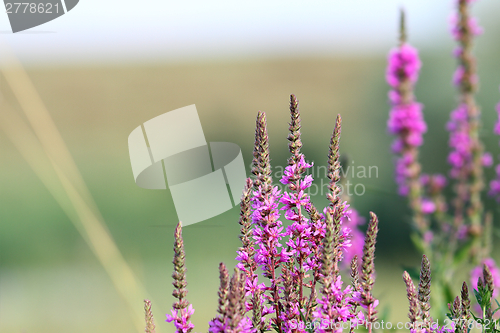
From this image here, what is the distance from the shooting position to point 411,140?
3227 mm

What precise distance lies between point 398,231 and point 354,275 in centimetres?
950

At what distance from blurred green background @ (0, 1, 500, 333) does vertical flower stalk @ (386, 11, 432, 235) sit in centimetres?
257

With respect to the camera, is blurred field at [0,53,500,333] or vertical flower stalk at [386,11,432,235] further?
blurred field at [0,53,500,333]

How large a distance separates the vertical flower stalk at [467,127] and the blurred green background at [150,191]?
9.40 feet

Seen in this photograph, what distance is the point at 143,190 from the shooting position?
30.6ft

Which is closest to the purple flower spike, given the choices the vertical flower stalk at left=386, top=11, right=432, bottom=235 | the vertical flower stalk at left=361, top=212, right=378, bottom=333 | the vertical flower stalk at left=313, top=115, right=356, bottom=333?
the vertical flower stalk at left=386, top=11, right=432, bottom=235

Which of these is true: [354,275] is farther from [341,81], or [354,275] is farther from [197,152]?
[341,81]

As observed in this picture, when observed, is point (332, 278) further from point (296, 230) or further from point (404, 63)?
point (404, 63)

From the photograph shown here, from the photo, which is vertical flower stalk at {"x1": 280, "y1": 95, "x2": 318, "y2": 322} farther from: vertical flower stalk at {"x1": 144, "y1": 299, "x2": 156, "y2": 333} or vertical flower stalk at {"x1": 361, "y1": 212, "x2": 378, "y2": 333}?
vertical flower stalk at {"x1": 144, "y1": 299, "x2": 156, "y2": 333}

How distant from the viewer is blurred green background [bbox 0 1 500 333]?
27.1 ft

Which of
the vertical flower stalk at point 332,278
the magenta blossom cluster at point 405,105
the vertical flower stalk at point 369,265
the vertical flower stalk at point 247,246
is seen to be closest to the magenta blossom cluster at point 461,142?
the magenta blossom cluster at point 405,105

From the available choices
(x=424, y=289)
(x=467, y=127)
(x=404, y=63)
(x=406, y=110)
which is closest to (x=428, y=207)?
(x=467, y=127)

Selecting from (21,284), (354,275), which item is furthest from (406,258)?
(354,275)

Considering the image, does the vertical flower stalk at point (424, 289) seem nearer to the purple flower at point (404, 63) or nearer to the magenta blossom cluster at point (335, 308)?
the magenta blossom cluster at point (335, 308)
